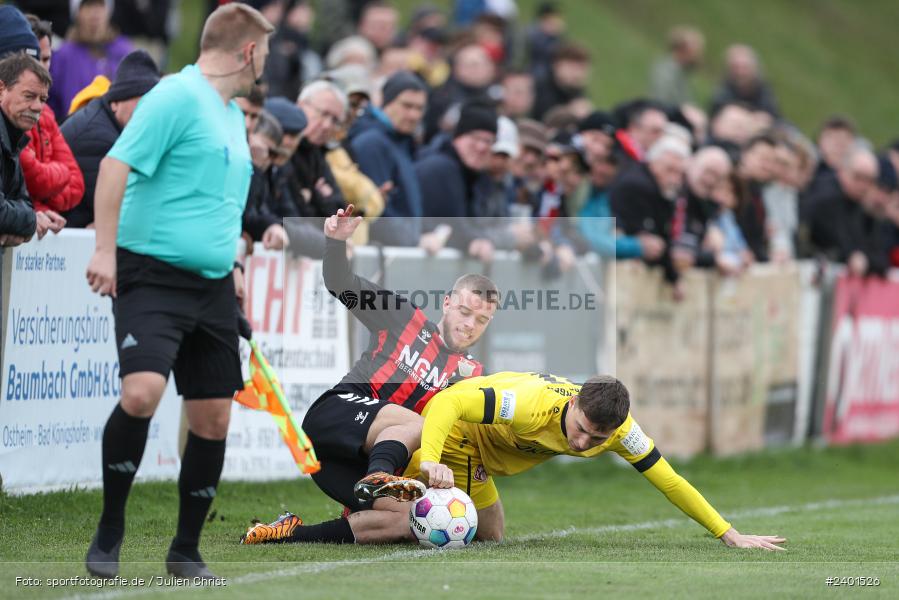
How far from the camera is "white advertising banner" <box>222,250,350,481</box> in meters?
11.4

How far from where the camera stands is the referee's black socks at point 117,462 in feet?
22.1

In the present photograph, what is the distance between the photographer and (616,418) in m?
7.99

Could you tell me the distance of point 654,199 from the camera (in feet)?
49.2

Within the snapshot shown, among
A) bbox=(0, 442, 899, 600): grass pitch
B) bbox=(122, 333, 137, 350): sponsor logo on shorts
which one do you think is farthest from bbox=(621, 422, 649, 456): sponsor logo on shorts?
bbox=(122, 333, 137, 350): sponsor logo on shorts

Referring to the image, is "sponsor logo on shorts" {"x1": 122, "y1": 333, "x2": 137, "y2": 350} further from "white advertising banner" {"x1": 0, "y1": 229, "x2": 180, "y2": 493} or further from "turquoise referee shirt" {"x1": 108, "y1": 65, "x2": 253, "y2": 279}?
"white advertising banner" {"x1": 0, "y1": 229, "x2": 180, "y2": 493}

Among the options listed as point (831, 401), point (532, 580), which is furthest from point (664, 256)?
point (532, 580)

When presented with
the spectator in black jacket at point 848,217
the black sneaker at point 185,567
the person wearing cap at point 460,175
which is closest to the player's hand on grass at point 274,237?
the person wearing cap at point 460,175

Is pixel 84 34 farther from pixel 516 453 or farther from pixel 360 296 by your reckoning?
pixel 516 453

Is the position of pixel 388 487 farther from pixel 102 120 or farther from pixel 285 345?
pixel 285 345

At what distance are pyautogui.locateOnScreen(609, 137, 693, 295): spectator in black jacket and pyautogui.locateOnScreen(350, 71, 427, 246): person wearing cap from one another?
9.04 ft

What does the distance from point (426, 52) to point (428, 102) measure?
139 inches

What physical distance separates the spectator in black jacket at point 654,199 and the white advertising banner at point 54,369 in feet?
20.4

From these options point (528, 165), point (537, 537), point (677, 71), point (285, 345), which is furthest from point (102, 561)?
point (677, 71)

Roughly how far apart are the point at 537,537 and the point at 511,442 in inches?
42.4
